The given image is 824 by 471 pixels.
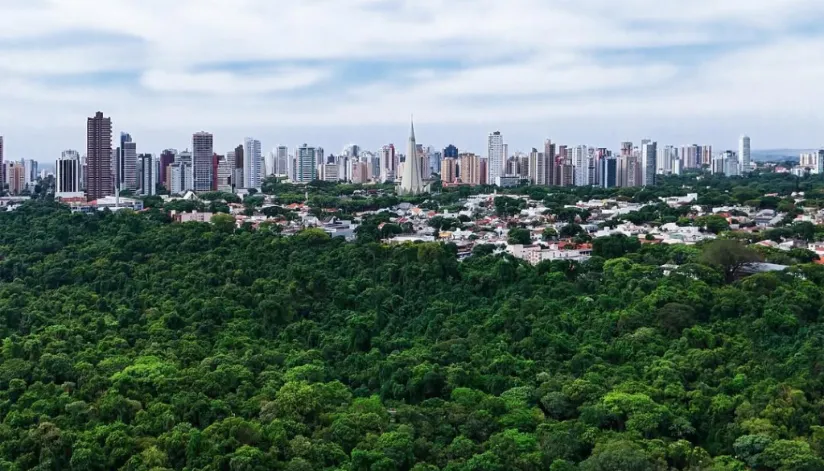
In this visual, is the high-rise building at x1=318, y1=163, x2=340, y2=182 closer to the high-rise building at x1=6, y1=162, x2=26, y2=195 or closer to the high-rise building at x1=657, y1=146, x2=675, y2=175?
the high-rise building at x1=6, y1=162, x2=26, y2=195

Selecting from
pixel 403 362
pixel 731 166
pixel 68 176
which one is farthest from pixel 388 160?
pixel 403 362

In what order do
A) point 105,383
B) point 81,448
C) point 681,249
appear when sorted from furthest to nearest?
point 681,249 → point 105,383 → point 81,448

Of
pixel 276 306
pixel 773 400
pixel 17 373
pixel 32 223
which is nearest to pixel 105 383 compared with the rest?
pixel 17 373

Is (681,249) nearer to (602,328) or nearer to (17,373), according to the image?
(602,328)

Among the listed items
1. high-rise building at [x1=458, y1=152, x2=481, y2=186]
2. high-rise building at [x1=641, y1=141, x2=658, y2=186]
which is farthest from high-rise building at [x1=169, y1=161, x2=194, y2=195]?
high-rise building at [x1=641, y1=141, x2=658, y2=186]

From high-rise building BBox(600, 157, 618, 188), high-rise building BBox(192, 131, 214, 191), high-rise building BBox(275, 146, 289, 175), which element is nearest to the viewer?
high-rise building BBox(192, 131, 214, 191)

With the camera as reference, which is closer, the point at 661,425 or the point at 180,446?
the point at 180,446

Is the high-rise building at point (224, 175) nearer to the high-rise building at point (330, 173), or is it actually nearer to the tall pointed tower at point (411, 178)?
the tall pointed tower at point (411, 178)
